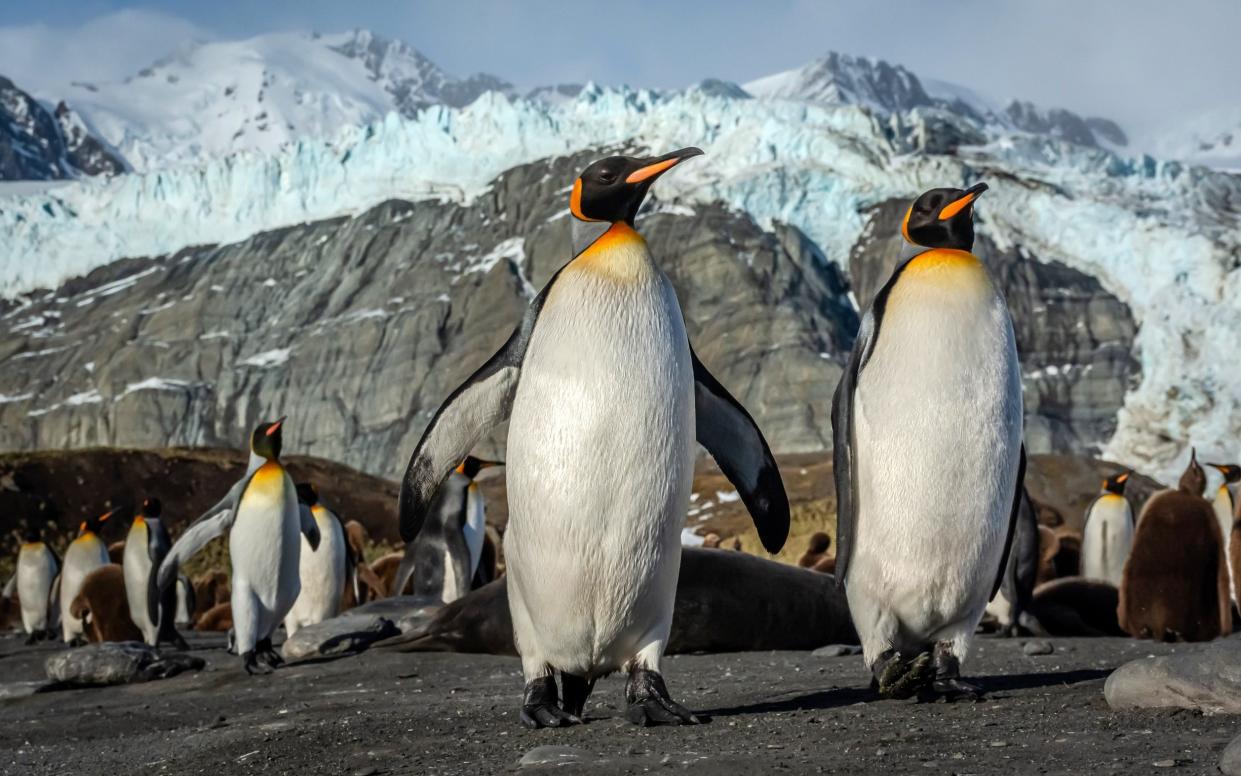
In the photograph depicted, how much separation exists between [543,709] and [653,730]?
0.43 m

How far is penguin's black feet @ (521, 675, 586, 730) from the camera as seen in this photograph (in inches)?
160

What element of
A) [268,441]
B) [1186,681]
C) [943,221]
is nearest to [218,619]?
[268,441]

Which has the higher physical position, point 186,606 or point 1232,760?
point 1232,760

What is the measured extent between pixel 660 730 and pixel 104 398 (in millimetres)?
68361

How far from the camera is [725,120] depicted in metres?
57.9

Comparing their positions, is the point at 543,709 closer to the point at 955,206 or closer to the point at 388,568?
the point at 955,206

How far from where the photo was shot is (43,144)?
595ft

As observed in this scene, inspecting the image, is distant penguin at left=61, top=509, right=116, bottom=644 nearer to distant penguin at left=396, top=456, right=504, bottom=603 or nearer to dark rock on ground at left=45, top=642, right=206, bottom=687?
distant penguin at left=396, top=456, right=504, bottom=603

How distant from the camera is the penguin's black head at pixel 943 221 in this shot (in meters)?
4.88

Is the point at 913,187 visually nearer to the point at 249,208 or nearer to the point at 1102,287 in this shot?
the point at 1102,287

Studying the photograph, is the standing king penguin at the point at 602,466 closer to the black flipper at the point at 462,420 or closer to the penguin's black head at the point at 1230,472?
the black flipper at the point at 462,420

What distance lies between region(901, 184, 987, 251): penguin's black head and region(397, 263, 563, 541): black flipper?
4.45 feet

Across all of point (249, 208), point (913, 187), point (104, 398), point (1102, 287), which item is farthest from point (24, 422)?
point (1102, 287)

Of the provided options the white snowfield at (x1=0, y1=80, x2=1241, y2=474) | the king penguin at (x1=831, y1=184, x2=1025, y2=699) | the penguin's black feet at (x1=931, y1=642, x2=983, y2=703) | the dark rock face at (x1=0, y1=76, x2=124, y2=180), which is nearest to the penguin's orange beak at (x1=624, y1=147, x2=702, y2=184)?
the king penguin at (x1=831, y1=184, x2=1025, y2=699)
